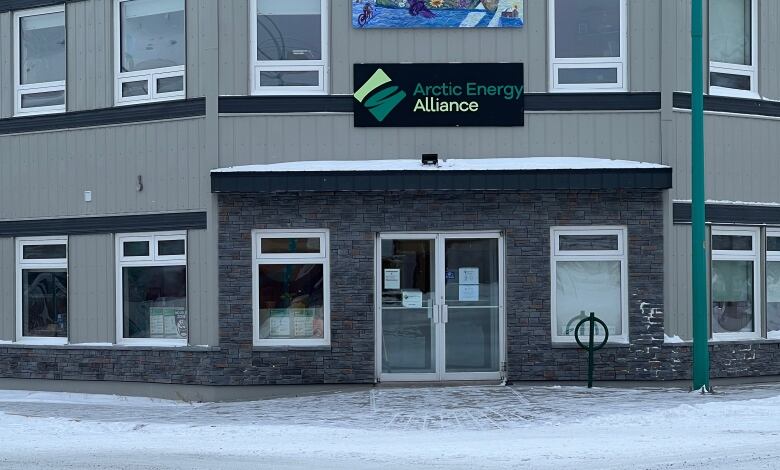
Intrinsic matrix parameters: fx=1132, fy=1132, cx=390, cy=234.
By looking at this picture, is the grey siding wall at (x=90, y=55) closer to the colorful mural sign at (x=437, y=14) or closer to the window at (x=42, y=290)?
the window at (x=42, y=290)

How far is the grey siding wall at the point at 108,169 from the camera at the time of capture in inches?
632

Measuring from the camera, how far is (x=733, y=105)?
16328mm

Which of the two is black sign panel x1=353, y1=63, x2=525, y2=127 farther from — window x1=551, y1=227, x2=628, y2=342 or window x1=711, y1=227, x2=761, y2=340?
window x1=711, y1=227, x2=761, y2=340

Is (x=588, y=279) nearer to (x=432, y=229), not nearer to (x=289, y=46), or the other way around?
(x=432, y=229)

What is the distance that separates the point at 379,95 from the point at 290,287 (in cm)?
297

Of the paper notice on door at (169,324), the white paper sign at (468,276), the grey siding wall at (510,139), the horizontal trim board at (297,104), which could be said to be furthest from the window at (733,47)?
the paper notice on door at (169,324)

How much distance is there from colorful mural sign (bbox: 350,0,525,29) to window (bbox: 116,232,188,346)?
4.13m

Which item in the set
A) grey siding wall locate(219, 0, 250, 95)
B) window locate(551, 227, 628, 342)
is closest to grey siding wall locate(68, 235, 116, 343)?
grey siding wall locate(219, 0, 250, 95)

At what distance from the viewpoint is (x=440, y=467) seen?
33.5 ft

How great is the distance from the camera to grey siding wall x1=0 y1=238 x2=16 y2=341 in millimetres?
17844

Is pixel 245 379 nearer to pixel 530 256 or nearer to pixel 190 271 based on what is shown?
pixel 190 271

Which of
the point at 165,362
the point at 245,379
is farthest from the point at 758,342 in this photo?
the point at 165,362

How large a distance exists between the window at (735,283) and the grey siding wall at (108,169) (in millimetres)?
7407

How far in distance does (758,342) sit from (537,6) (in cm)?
583
